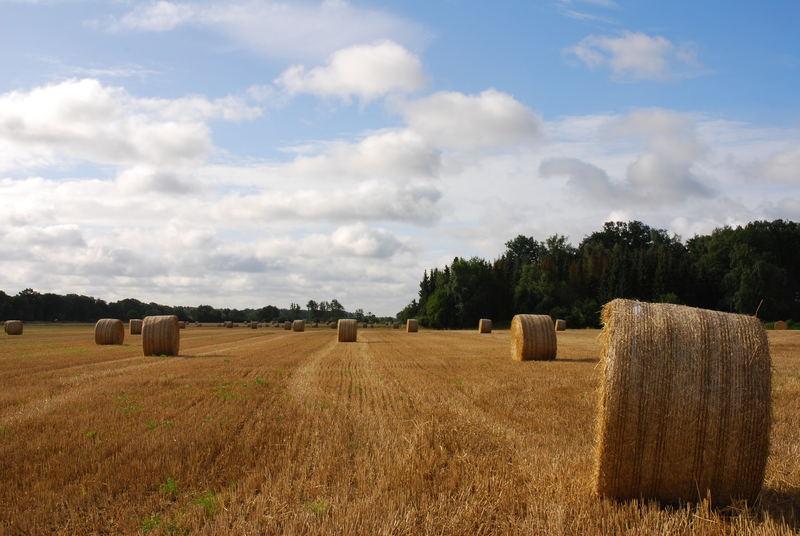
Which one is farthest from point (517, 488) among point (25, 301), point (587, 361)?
point (25, 301)

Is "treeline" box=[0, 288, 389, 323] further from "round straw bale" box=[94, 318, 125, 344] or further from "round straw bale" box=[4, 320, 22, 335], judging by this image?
"round straw bale" box=[94, 318, 125, 344]

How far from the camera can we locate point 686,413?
5695 millimetres

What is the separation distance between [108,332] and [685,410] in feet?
105

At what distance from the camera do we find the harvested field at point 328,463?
5.27 metres

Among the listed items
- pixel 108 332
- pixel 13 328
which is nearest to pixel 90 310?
pixel 13 328

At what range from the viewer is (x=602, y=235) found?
115 metres

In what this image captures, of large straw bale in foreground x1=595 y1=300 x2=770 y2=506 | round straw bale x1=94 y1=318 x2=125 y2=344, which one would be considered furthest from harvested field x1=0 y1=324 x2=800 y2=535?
round straw bale x1=94 y1=318 x2=125 y2=344

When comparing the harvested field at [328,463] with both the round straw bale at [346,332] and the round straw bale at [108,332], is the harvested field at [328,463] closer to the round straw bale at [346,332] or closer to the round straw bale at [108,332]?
the round straw bale at [108,332]

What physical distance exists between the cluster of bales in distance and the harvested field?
0.29 meters

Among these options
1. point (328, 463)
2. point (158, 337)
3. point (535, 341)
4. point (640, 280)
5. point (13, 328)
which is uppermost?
point (640, 280)

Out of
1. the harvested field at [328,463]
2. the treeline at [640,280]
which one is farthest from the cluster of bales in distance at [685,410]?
the treeline at [640,280]

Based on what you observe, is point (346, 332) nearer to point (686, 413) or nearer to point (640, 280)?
point (686, 413)

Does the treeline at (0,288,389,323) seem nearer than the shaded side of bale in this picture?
No

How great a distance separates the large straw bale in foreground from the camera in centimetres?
562
